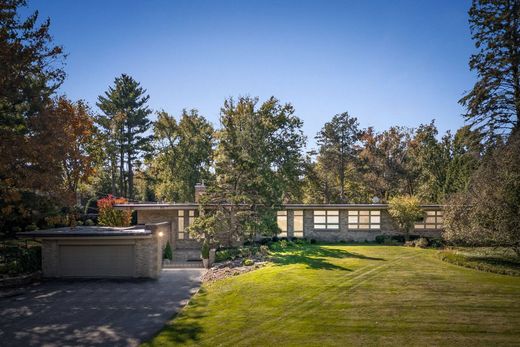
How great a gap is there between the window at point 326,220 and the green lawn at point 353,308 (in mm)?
11425

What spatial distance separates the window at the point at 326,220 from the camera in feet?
101

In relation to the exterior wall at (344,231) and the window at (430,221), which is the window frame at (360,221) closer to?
the exterior wall at (344,231)

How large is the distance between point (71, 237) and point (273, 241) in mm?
15351

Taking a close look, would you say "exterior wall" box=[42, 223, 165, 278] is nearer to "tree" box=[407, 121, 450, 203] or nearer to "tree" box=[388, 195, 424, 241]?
"tree" box=[388, 195, 424, 241]

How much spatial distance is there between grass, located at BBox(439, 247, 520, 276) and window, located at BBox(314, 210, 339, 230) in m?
9.44

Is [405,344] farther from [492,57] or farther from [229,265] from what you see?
[492,57]

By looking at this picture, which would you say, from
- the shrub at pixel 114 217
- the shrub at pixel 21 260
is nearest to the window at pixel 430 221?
the shrub at pixel 114 217

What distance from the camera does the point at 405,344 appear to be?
9.49 meters

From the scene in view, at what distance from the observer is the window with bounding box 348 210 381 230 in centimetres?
3069

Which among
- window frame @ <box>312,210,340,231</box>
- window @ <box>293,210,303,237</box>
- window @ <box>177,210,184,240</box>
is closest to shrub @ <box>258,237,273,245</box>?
window @ <box>293,210,303,237</box>

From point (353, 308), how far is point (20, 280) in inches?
677

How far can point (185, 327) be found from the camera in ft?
37.8

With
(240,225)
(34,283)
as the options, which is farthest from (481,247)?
(34,283)

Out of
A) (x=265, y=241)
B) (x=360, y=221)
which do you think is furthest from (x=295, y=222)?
(x=360, y=221)
